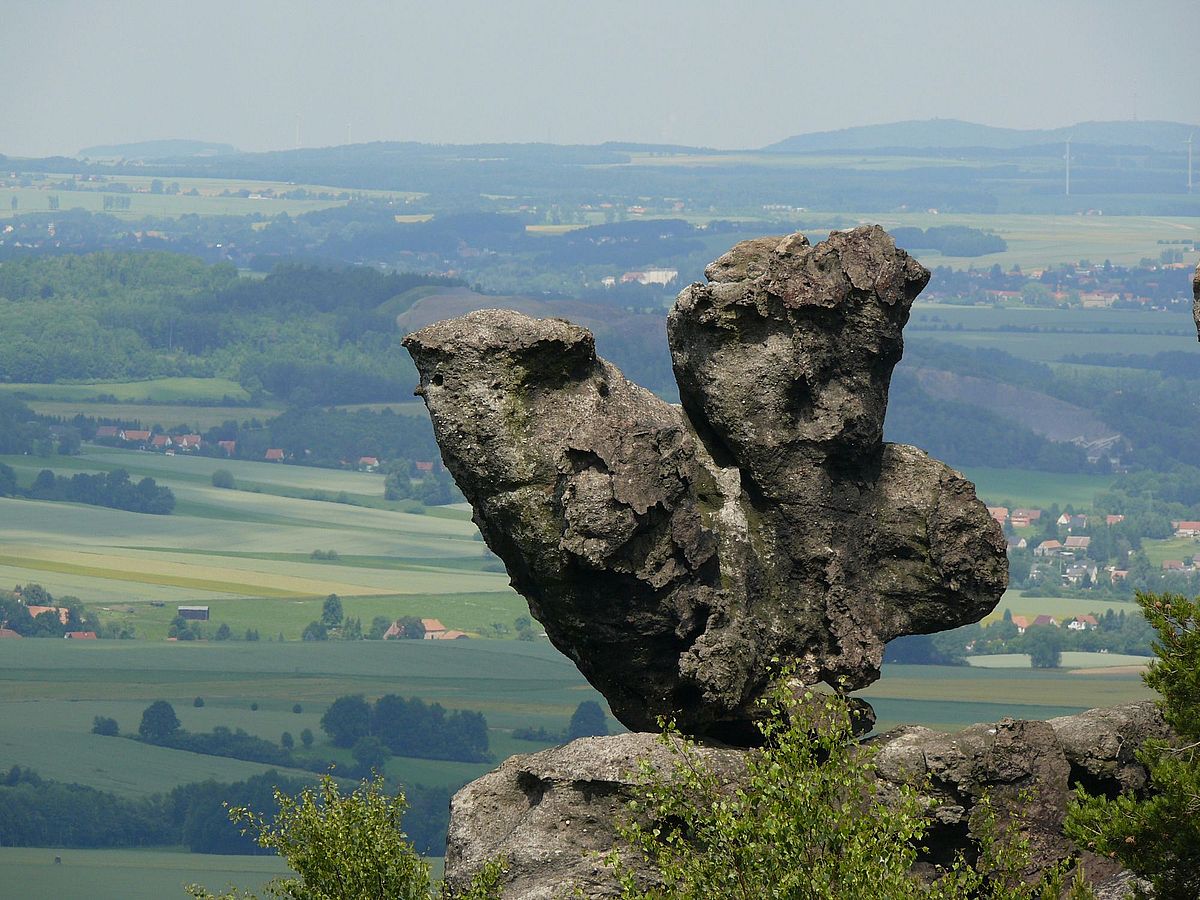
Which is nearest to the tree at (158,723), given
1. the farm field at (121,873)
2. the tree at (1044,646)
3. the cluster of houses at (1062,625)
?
the farm field at (121,873)

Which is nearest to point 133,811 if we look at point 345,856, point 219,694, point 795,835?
point 219,694

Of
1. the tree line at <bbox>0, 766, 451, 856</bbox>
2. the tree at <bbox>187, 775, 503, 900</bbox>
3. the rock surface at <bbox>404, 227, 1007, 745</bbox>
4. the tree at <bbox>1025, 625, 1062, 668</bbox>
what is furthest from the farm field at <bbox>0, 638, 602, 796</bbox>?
the tree at <bbox>187, 775, 503, 900</bbox>

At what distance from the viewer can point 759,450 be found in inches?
1006

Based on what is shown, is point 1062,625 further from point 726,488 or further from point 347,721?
point 726,488

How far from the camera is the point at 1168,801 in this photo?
20984mm

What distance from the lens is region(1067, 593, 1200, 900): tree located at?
68.8 feet

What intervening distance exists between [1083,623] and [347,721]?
6976cm

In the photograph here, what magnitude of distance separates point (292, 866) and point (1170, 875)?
9.92 meters

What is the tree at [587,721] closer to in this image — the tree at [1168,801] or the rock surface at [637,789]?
the rock surface at [637,789]

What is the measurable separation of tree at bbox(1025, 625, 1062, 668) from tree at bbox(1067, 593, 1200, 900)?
14928 centimetres

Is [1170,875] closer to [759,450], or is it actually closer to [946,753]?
[946,753]

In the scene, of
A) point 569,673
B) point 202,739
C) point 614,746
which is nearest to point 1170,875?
point 614,746

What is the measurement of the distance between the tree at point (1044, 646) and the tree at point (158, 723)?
74.3 m

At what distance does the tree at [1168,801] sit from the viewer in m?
21.0
